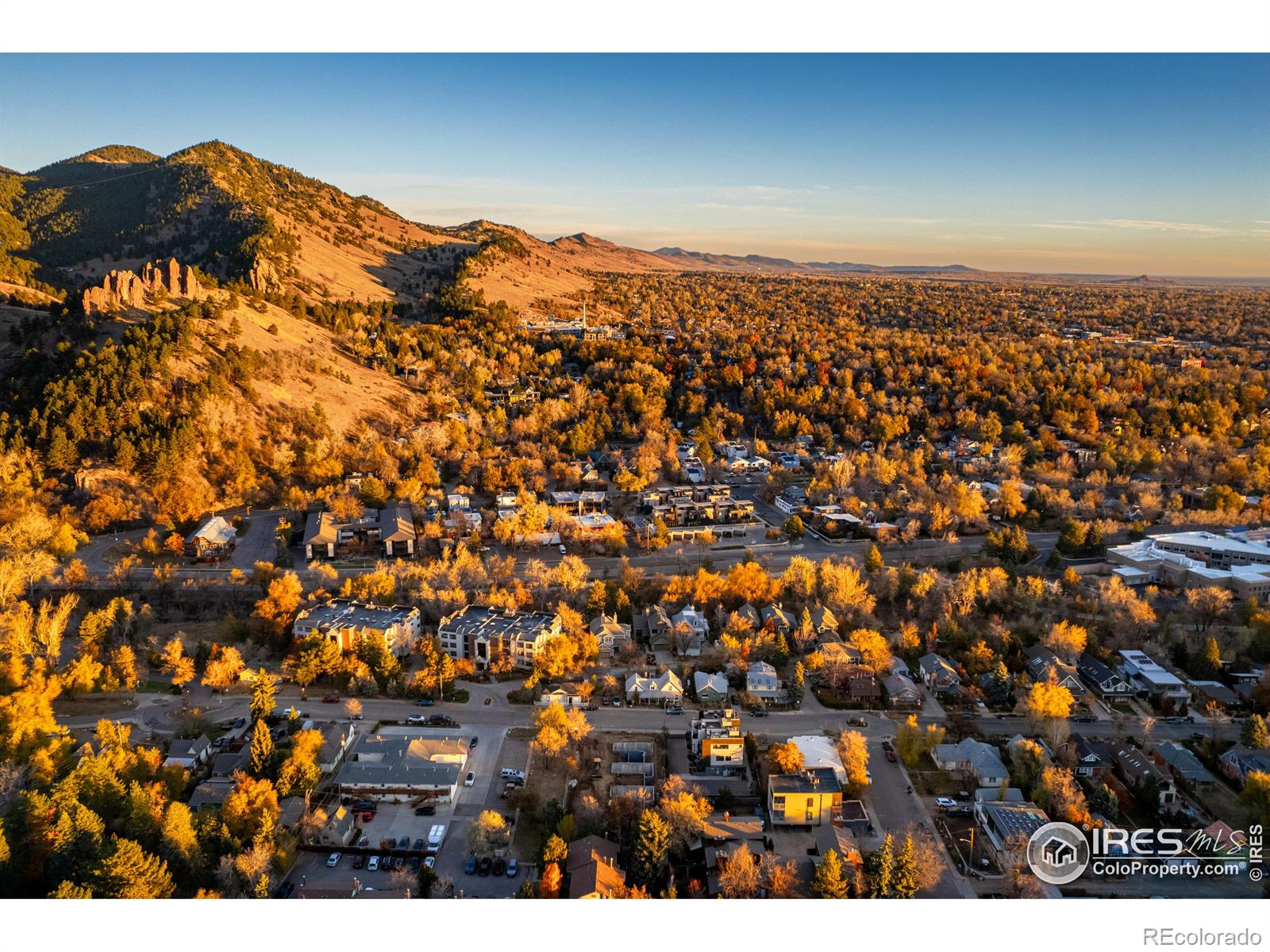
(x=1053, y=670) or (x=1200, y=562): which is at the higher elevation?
(x=1200, y=562)

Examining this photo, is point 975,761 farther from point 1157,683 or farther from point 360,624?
point 360,624

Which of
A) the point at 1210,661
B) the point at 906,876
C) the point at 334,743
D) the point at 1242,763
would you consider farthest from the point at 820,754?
the point at 1210,661

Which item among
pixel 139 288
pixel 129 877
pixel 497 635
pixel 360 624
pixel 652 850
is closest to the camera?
pixel 129 877

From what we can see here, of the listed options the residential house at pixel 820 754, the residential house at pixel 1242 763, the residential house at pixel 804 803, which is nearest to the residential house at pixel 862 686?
the residential house at pixel 820 754

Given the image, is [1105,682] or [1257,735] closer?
[1257,735]

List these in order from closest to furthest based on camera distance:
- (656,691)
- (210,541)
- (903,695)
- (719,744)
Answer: (719,744) → (903,695) → (656,691) → (210,541)

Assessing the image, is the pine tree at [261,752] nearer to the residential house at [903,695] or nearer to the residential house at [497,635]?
the residential house at [497,635]

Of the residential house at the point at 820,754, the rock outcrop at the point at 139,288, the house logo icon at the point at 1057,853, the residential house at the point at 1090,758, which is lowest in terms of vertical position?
the residential house at the point at 1090,758

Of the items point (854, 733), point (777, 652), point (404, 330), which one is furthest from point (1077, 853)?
point (404, 330)
